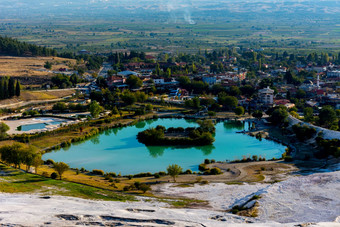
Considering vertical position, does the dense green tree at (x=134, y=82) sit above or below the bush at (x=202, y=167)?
above

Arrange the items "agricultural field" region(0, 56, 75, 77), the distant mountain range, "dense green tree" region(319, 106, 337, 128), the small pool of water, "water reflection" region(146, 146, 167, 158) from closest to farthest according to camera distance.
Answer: "water reflection" region(146, 146, 167, 158) → "dense green tree" region(319, 106, 337, 128) → the small pool of water → "agricultural field" region(0, 56, 75, 77) → the distant mountain range

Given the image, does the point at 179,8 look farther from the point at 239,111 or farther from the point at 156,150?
the point at 156,150

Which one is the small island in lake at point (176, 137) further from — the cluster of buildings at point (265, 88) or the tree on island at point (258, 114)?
the cluster of buildings at point (265, 88)

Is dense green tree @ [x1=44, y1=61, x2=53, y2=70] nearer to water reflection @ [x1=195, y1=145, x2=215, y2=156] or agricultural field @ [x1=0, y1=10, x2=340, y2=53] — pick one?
agricultural field @ [x1=0, y1=10, x2=340, y2=53]

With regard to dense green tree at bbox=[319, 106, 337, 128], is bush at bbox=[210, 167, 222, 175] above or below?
below

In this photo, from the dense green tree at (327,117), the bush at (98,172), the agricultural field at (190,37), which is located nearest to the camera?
the bush at (98,172)

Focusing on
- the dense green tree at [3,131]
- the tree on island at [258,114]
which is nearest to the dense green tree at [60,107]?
the dense green tree at [3,131]

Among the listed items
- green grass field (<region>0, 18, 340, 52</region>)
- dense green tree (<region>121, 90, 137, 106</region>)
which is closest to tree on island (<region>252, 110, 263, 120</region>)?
dense green tree (<region>121, 90, 137, 106</region>)
